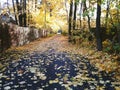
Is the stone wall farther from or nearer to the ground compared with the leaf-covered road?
farther from the ground

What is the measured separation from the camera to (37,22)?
40188 mm

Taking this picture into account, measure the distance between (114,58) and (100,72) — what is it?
256cm

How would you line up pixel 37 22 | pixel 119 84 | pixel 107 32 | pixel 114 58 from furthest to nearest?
pixel 37 22
pixel 107 32
pixel 114 58
pixel 119 84

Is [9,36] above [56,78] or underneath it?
above

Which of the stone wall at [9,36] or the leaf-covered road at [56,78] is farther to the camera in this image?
the stone wall at [9,36]

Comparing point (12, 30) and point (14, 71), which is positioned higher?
point (12, 30)

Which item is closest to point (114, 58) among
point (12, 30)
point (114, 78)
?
point (114, 78)

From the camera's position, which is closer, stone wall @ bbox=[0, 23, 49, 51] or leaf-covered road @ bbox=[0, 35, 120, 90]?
leaf-covered road @ bbox=[0, 35, 120, 90]

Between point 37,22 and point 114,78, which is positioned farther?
point 37,22

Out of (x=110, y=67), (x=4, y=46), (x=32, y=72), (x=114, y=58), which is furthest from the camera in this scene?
(x=4, y=46)

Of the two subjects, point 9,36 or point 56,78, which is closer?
point 56,78

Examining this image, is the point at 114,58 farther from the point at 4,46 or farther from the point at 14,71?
the point at 4,46

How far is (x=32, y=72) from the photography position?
28.5ft

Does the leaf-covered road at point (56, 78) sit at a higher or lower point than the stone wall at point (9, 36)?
lower
